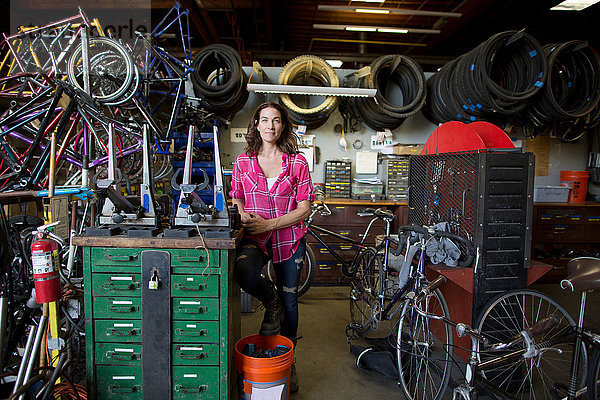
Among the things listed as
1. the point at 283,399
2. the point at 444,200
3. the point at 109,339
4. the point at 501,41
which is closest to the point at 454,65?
the point at 501,41

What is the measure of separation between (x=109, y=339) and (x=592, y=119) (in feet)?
17.9

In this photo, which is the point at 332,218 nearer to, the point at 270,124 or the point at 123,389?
the point at 270,124

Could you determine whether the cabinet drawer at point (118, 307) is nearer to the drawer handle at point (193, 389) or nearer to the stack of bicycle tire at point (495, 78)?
the drawer handle at point (193, 389)

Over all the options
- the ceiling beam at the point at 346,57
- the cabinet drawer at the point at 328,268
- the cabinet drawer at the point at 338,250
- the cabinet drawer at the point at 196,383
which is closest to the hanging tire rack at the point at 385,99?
the cabinet drawer at the point at 338,250

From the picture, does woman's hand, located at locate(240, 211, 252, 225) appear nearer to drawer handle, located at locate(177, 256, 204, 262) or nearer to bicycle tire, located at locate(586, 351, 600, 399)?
drawer handle, located at locate(177, 256, 204, 262)

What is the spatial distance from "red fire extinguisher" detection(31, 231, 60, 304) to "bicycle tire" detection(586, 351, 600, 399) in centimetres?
244

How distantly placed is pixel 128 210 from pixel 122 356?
27.5 inches

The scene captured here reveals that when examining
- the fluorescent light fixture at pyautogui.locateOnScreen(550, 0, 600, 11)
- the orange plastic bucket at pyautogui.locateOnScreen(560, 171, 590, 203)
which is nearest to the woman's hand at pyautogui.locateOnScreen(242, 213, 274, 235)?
the orange plastic bucket at pyautogui.locateOnScreen(560, 171, 590, 203)

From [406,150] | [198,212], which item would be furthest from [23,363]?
[406,150]

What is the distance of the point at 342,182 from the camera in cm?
463

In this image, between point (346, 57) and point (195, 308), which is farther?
point (346, 57)

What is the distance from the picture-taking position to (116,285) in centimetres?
169

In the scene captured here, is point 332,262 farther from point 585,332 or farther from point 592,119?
point 592,119

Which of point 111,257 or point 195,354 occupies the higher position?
point 111,257
